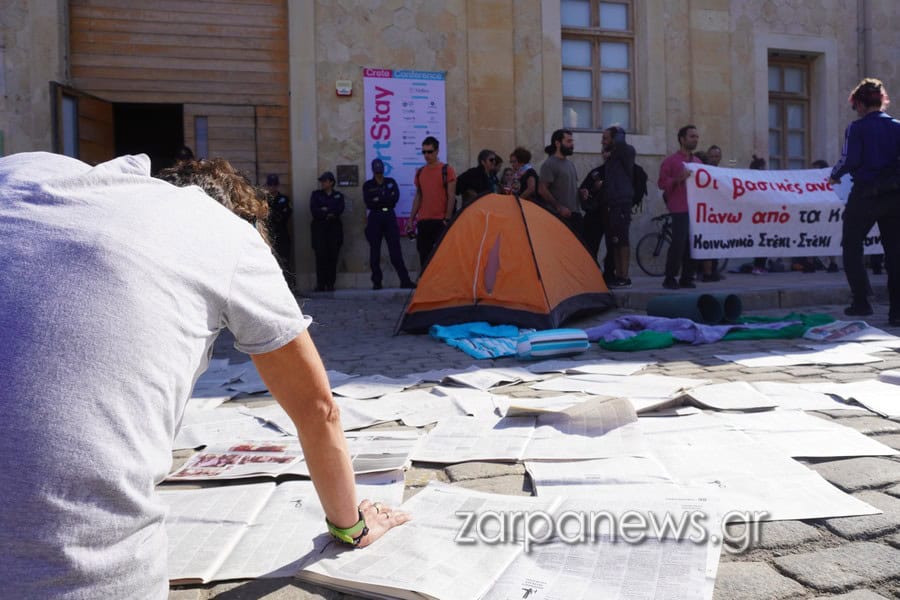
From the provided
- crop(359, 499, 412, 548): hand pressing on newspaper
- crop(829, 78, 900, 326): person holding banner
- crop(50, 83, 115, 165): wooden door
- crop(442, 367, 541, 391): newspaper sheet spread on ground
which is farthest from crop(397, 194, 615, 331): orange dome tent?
crop(50, 83, 115, 165): wooden door

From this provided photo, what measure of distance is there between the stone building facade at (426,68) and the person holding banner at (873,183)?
540 cm

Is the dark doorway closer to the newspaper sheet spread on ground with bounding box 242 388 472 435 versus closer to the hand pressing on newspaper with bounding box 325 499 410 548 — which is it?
the newspaper sheet spread on ground with bounding box 242 388 472 435

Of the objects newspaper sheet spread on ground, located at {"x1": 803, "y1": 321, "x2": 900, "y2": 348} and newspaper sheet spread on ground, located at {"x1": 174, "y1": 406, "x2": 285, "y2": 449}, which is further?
newspaper sheet spread on ground, located at {"x1": 803, "y1": 321, "x2": 900, "y2": 348}

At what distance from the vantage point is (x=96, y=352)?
3.83ft

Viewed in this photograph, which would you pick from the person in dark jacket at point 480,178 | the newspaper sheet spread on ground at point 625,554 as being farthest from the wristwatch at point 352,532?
the person in dark jacket at point 480,178

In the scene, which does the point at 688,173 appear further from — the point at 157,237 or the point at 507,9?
the point at 157,237

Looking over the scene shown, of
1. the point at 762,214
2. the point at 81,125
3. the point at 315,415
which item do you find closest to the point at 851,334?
the point at 762,214

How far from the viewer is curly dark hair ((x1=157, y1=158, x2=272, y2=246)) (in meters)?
1.69

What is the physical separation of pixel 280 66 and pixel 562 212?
199 inches

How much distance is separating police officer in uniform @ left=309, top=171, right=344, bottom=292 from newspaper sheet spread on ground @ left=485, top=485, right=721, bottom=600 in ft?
28.4

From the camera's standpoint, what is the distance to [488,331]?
6.29 m

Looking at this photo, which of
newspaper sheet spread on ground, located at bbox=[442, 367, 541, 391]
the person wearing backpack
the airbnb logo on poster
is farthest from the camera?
the airbnb logo on poster

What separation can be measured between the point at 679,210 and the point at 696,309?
101 inches

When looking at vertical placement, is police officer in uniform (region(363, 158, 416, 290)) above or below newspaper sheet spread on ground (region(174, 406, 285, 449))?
above
